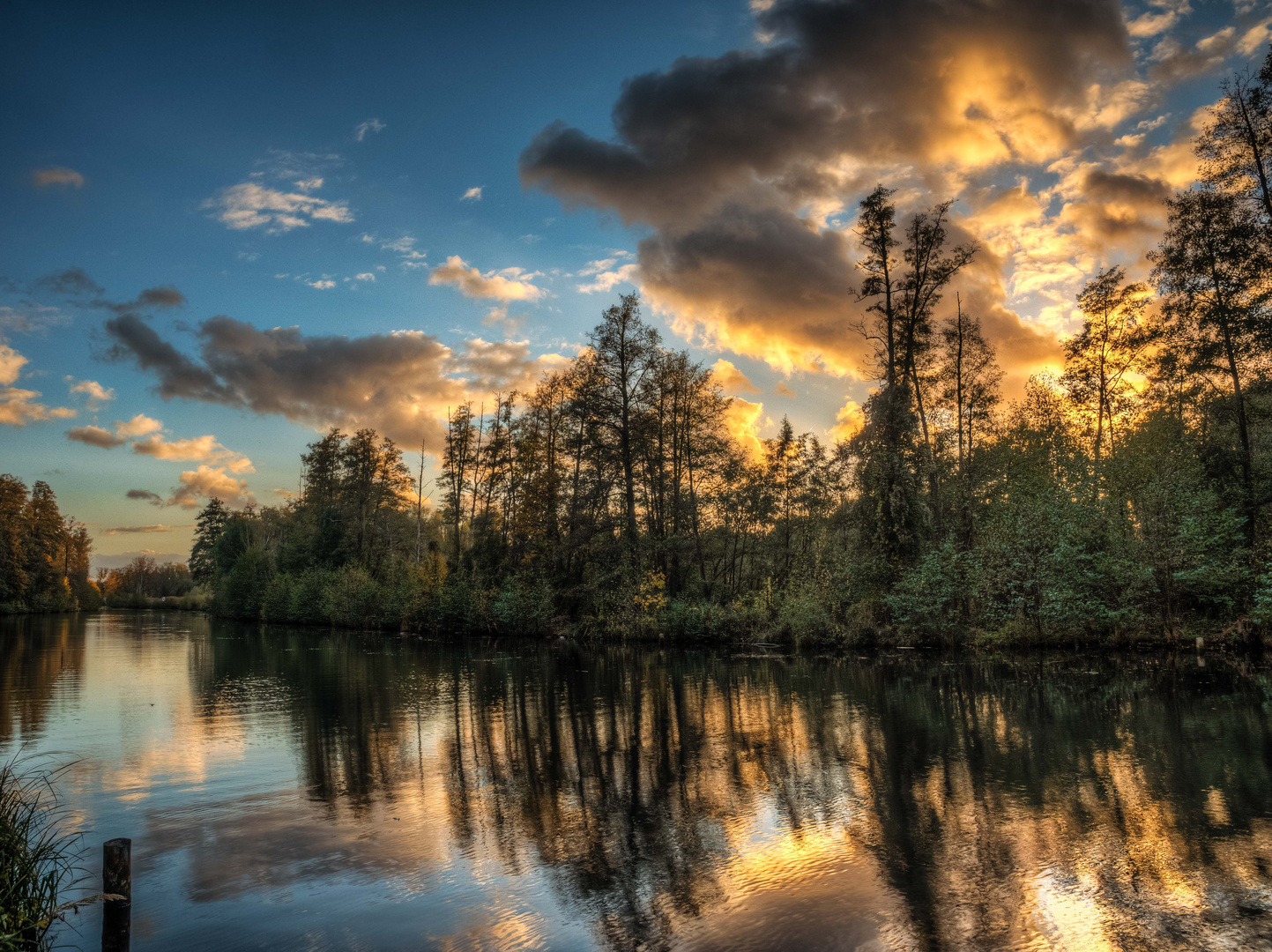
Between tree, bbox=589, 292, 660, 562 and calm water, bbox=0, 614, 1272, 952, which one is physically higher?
tree, bbox=589, 292, 660, 562

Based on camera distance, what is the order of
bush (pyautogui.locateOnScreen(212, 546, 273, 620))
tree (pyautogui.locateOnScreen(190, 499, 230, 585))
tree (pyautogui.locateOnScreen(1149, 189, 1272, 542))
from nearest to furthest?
tree (pyautogui.locateOnScreen(1149, 189, 1272, 542)) < bush (pyautogui.locateOnScreen(212, 546, 273, 620)) < tree (pyautogui.locateOnScreen(190, 499, 230, 585))

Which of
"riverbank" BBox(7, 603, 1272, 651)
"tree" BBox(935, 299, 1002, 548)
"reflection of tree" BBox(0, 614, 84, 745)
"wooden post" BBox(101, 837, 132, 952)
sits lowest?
"riverbank" BBox(7, 603, 1272, 651)

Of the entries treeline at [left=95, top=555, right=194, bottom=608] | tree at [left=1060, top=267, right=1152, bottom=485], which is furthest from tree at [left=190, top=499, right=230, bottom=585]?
tree at [left=1060, top=267, right=1152, bottom=485]

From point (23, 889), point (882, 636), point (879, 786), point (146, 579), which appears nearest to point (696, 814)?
point (879, 786)

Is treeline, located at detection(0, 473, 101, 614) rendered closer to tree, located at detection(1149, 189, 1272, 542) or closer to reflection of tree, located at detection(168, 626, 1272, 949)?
reflection of tree, located at detection(168, 626, 1272, 949)

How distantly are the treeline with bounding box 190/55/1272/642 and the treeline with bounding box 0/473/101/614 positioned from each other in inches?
1868

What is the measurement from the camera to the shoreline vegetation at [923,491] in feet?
81.1

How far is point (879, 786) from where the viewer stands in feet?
33.1

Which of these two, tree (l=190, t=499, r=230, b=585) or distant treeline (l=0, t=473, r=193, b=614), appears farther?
tree (l=190, t=499, r=230, b=585)

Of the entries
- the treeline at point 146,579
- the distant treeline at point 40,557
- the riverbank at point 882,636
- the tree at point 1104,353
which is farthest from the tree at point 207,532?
the tree at point 1104,353

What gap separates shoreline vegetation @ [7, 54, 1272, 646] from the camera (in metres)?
24.7

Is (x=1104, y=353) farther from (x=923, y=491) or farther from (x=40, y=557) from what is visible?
(x=40, y=557)

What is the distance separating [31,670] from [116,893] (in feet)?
97.8

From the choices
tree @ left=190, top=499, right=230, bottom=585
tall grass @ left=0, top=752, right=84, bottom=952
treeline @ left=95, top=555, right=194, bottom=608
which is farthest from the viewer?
treeline @ left=95, top=555, right=194, bottom=608
